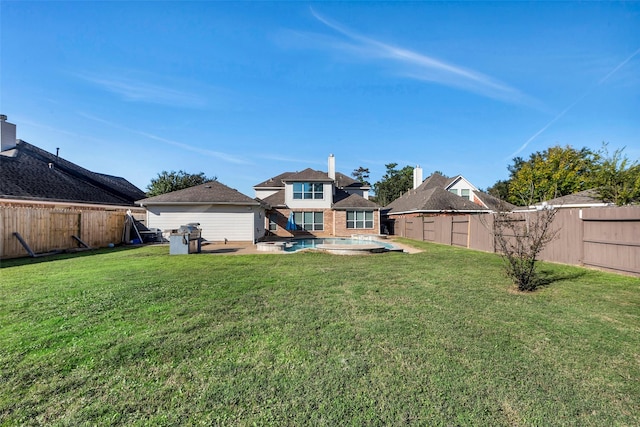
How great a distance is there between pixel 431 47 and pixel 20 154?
26.4 metres

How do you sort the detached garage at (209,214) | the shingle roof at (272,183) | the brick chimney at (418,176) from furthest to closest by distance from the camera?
the brick chimney at (418,176) < the shingle roof at (272,183) < the detached garage at (209,214)

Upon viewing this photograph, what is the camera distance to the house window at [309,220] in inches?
1035

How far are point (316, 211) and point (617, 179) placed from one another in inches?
784

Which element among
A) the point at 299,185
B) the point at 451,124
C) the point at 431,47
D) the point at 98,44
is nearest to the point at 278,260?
the point at 98,44

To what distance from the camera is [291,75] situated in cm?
1662

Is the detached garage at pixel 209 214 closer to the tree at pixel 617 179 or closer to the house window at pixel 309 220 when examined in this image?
the house window at pixel 309 220

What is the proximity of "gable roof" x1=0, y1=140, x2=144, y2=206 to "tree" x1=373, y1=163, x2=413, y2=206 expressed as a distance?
41874 millimetres

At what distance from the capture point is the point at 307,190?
86.0 feet

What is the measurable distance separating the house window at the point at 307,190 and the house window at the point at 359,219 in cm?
335

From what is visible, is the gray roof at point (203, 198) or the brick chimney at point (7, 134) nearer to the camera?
the gray roof at point (203, 198)

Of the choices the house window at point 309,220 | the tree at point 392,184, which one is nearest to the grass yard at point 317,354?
the house window at point 309,220

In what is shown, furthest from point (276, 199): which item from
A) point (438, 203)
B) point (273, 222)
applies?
point (438, 203)

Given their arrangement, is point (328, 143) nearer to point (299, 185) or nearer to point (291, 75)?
point (299, 185)

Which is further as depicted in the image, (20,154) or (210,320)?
(20,154)
